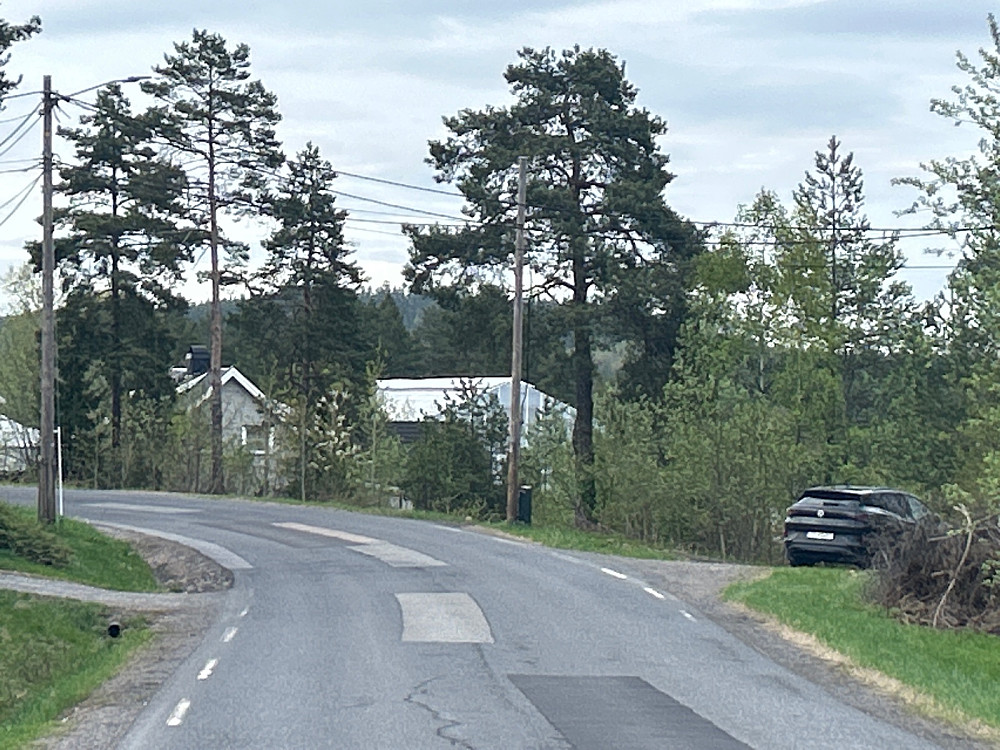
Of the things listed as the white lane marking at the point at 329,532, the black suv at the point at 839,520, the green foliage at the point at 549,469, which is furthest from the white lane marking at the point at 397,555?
the green foliage at the point at 549,469

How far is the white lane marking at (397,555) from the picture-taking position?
25.3 m

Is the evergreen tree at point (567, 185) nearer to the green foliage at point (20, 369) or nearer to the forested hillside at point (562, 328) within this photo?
the forested hillside at point (562, 328)

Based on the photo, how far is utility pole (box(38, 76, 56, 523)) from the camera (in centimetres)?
2953

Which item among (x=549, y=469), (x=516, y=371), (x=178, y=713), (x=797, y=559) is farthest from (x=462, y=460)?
(x=178, y=713)

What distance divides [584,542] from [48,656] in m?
16.9

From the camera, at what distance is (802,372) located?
4975cm

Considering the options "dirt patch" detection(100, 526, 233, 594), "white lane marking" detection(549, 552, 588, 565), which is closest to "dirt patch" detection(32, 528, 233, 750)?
"dirt patch" detection(100, 526, 233, 594)

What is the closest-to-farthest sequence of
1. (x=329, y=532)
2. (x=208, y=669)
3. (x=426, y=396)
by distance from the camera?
(x=208, y=669)
(x=329, y=532)
(x=426, y=396)

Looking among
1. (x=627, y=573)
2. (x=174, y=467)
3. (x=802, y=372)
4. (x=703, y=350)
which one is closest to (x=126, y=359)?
(x=174, y=467)

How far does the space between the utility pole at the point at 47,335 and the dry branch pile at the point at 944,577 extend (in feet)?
55.4

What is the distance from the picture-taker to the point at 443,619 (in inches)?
711

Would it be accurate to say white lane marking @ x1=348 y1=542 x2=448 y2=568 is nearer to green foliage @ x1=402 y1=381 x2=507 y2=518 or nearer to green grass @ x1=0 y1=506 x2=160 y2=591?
green grass @ x1=0 y1=506 x2=160 y2=591

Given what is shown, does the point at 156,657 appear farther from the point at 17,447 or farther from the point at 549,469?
the point at 17,447

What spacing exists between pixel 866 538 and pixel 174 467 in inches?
1252
